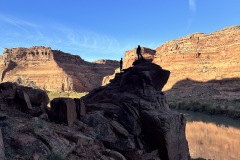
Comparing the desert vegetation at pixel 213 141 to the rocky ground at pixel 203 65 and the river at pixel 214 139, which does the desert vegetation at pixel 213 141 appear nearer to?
the river at pixel 214 139

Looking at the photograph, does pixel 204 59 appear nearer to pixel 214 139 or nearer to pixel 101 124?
pixel 214 139

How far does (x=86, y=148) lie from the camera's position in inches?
384

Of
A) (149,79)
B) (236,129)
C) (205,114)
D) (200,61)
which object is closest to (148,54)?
(200,61)

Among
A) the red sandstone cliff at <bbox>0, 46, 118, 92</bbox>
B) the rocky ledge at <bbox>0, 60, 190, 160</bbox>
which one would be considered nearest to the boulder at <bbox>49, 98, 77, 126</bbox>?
the rocky ledge at <bbox>0, 60, 190, 160</bbox>

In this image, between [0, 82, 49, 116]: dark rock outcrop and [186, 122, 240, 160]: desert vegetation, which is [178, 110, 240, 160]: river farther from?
[0, 82, 49, 116]: dark rock outcrop

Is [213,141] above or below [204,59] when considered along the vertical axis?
below

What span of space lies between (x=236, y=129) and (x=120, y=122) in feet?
82.6

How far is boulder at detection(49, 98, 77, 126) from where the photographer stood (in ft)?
38.1

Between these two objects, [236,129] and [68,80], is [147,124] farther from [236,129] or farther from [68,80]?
[68,80]

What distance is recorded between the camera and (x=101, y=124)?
41.1ft

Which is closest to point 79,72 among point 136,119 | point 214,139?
point 214,139

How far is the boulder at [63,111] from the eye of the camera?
11.6 metres

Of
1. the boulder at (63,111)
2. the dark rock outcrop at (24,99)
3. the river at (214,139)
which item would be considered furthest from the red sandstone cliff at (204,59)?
the boulder at (63,111)

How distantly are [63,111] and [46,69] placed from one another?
117304 millimetres
